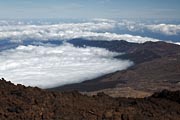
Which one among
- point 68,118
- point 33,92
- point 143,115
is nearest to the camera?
point 68,118

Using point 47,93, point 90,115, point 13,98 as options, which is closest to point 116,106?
point 90,115

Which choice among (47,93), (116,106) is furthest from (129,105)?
(47,93)

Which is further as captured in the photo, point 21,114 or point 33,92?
point 33,92

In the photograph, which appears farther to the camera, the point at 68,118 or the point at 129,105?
the point at 129,105

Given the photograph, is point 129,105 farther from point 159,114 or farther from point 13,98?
point 13,98

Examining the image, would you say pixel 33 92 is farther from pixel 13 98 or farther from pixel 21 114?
pixel 21 114

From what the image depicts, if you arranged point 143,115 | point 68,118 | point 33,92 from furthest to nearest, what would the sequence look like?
1. point 33,92
2. point 143,115
3. point 68,118
